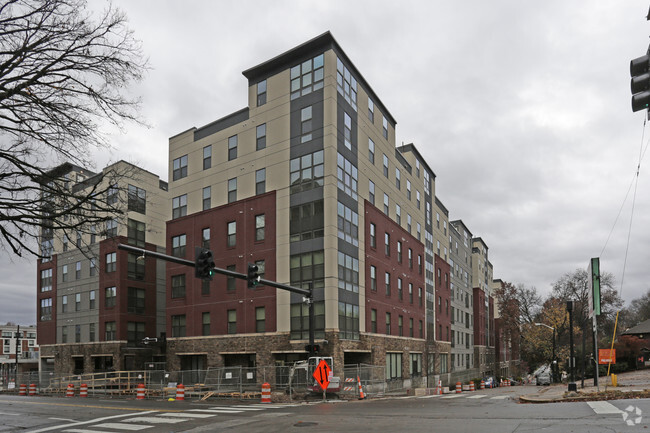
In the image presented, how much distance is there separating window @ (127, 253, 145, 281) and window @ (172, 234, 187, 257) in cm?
688

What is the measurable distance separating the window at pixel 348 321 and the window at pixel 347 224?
4622 mm

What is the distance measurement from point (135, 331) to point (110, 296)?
13.4ft

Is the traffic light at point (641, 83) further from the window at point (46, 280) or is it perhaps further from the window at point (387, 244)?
the window at point (46, 280)

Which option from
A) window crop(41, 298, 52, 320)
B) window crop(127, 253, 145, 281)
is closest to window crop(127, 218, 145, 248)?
window crop(127, 253, 145, 281)

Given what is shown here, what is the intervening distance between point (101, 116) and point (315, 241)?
981 inches

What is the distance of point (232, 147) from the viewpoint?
43.6m

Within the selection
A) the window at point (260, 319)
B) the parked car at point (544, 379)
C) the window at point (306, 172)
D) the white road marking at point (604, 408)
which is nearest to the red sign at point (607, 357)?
the white road marking at point (604, 408)

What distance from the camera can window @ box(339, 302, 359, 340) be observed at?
36.6 metres

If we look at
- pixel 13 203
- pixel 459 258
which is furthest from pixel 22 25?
pixel 459 258

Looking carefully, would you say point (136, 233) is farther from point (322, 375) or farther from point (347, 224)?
point (322, 375)

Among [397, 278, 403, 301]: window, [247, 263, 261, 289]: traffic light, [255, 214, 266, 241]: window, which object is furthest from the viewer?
[397, 278, 403, 301]: window

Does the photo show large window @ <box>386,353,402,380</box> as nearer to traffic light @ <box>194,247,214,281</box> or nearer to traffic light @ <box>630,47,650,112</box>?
traffic light @ <box>194,247,214,281</box>

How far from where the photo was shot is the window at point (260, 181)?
134ft

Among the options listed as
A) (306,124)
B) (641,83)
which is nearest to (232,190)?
(306,124)
